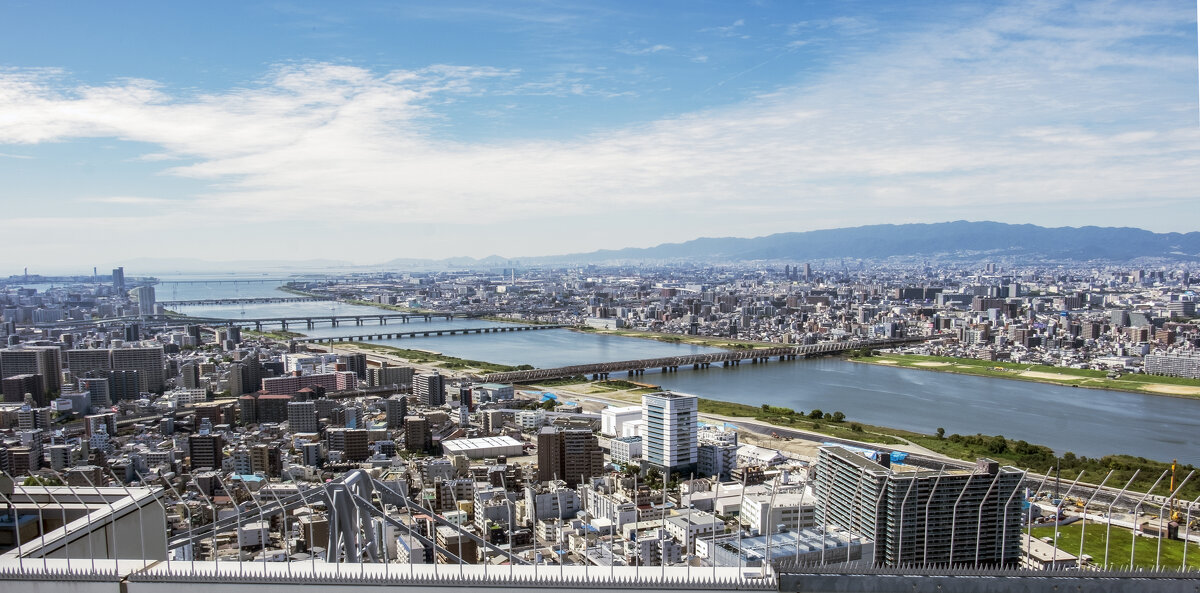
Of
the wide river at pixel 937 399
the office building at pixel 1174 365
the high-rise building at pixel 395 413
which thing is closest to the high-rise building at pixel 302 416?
the high-rise building at pixel 395 413

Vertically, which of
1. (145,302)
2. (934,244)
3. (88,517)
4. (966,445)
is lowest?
(966,445)

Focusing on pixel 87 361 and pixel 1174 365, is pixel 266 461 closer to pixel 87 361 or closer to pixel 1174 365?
pixel 87 361

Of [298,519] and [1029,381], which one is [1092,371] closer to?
[1029,381]

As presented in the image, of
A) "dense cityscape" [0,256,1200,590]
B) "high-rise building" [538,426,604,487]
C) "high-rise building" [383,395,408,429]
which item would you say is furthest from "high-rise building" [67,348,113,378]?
"high-rise building" [538,426,604,487]

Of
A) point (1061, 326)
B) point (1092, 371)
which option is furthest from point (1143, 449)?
point (1061, 326)

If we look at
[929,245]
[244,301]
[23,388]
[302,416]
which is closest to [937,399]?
[302,416]
